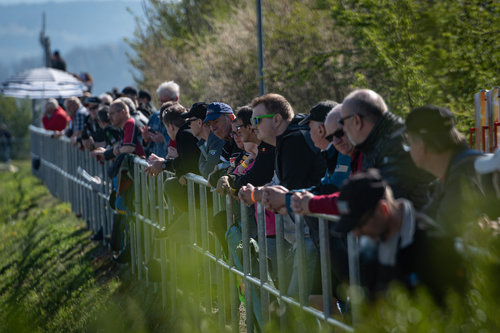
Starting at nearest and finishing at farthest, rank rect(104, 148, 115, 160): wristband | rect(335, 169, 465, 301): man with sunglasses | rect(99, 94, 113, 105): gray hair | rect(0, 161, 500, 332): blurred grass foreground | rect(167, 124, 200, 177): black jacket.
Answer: rect(0, 161, 500, 332): blurred grass foreground, rect(335, 169, 465, 301): man with sunglasses, rect(167, 124, 200, 177): black jacket, rect(104, 148, 115, 160): wristband, rect(99, 94, 113, 105): gray hair

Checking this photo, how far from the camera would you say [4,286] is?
967 centimetres

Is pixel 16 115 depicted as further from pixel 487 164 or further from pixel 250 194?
pixel 487 164

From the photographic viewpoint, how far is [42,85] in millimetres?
21281

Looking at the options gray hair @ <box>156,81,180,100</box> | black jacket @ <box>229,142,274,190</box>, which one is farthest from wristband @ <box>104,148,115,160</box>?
black jacket @ <box>229,142,274,190</box>

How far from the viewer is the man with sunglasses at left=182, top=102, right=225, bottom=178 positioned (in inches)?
265

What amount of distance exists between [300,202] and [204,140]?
2989 mm

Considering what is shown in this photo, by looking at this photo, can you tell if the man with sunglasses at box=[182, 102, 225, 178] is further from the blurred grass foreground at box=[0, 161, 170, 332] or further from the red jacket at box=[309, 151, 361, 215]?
the red jacket at box=[309, 151, 361, 215]

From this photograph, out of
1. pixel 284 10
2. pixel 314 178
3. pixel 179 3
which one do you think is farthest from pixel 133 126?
pixel 179 3

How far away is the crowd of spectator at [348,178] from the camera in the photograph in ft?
10.7

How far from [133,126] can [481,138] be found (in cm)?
424

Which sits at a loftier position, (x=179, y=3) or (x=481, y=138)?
(x=179, y=3)

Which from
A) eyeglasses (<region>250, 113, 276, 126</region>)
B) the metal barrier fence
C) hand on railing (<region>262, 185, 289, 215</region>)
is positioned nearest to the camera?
the metal barrier fence

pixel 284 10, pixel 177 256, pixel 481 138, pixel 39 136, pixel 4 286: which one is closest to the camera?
pixel 481 138

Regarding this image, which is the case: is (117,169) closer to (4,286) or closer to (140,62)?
(4,286)
